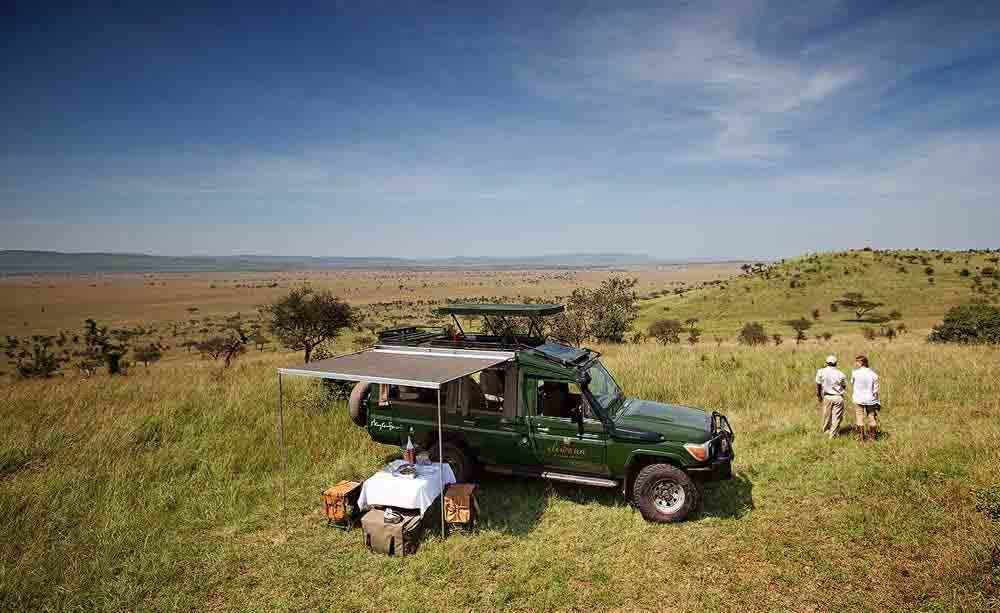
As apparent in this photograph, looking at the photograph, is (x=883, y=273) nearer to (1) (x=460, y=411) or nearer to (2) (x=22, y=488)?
(1) (x=460, y=411)

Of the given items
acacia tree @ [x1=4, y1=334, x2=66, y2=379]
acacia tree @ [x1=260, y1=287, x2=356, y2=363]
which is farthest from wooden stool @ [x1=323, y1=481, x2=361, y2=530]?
acacia tree @ [x1=4, y1=334, x2=66, y2=379]

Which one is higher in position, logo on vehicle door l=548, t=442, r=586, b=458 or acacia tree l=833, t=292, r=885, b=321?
logo on vehicle door l=548, t=442, r=586, b=458

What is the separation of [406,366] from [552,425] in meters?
2.53

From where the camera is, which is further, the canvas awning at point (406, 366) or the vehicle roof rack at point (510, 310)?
the vehicle roof rack at point (510, 310)

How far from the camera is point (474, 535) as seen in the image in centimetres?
789

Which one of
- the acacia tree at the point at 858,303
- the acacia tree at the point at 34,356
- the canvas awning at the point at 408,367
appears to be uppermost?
the canvas awning at the point at 408,367

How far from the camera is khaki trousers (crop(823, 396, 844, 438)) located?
37.2 feet

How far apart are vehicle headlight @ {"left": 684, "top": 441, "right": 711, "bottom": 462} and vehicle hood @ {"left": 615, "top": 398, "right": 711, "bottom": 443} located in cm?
11

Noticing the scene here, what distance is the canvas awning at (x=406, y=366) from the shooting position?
25.4ft

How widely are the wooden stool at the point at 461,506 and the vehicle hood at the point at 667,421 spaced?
2.53m

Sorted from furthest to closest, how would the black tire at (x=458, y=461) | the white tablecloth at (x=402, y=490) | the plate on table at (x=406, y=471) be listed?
the black tire at (x=458, y=461), the plate on table at (x=406, y=471), the white tablecloth at (x=402, y=490)

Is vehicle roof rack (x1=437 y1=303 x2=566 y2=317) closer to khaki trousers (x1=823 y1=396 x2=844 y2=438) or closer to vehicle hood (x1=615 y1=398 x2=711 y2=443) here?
vehicle hood (x1=615 y1=398 x2=711 y2=443)

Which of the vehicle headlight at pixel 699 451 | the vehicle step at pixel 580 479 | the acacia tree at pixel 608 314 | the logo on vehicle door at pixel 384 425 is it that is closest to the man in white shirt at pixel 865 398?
the vehicle headlight at pixel 699 451

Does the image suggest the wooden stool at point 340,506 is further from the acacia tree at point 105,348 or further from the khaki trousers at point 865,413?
the acacia tree at point 105,348
